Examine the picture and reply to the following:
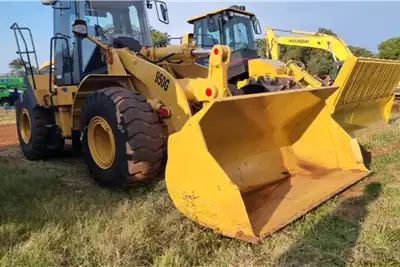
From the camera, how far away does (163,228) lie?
3.18 meters

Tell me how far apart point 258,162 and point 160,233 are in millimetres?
1604

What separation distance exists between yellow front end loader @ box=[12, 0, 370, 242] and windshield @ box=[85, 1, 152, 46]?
0.06 ft

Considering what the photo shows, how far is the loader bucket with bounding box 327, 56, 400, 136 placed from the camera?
19.7 ft

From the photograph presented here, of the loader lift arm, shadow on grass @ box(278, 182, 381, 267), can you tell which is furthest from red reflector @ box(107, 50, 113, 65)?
the loader lift arm

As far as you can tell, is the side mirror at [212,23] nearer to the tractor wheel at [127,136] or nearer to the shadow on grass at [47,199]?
the shadow on grass at [47,199]

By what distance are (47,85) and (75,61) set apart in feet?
2.70

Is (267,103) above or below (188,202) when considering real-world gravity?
above

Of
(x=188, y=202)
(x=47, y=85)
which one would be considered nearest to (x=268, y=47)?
(x=47, y=85)

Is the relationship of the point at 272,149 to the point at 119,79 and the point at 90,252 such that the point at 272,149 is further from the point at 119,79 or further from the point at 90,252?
the point at 90,252

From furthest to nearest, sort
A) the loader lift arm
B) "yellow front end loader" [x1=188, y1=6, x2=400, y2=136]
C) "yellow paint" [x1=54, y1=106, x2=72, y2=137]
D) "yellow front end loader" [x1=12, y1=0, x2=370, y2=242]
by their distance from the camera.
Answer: the loader lift arm < "yellow front end loader" [x1=188, y1=6, x2=400, y2=136] < "yellow paint" [x1=54, y1=106, x2=72, y2=137] < "yellow front end loader" [x1=12, y1=0, x2=370, y2=242]

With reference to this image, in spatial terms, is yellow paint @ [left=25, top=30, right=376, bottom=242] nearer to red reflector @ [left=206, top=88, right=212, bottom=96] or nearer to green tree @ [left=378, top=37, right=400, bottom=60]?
red reflector @ [left=206, top=88, right=212, bottom=96]

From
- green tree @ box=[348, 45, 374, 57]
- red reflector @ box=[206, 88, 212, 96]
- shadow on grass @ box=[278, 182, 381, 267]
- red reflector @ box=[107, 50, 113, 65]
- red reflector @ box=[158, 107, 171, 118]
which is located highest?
red reflector @ box=[107, 50, 113, 65]

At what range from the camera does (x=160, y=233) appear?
3113mm

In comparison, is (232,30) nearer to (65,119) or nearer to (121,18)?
(121,18)
